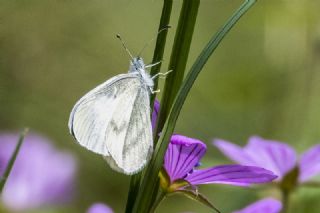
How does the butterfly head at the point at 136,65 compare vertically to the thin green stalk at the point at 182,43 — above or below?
below

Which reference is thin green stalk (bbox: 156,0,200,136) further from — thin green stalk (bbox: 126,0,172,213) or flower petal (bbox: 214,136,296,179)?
flower petal (bbox: 214,136,296,179)

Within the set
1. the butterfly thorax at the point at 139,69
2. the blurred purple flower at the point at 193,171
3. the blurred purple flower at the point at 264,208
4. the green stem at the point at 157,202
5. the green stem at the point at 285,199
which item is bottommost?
the green stem at the point at 285,199

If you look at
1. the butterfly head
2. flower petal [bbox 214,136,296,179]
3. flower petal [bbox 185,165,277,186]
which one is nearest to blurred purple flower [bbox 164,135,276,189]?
flower petal [bbox 185,165,277,186]

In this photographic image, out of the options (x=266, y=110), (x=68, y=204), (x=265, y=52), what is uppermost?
(x=265, y=52)

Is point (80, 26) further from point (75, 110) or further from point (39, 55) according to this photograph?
point (75, 110)

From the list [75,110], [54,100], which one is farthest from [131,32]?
[75,110]

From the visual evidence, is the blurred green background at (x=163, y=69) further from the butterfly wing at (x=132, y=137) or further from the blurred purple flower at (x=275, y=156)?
the butterfly wing at (x=132, y=137)

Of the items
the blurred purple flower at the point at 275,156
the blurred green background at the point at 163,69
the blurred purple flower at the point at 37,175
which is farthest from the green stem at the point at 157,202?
the blurred green background at the point at 163,69

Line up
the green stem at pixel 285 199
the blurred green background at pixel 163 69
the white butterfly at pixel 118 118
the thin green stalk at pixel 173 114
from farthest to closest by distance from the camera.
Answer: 1. the blurred green background at pixel 163 69
2. the green stem at pixel 285 199
3. the white butterfly at pixel 118 118
4. the thin green stalk at pixel 173 114
